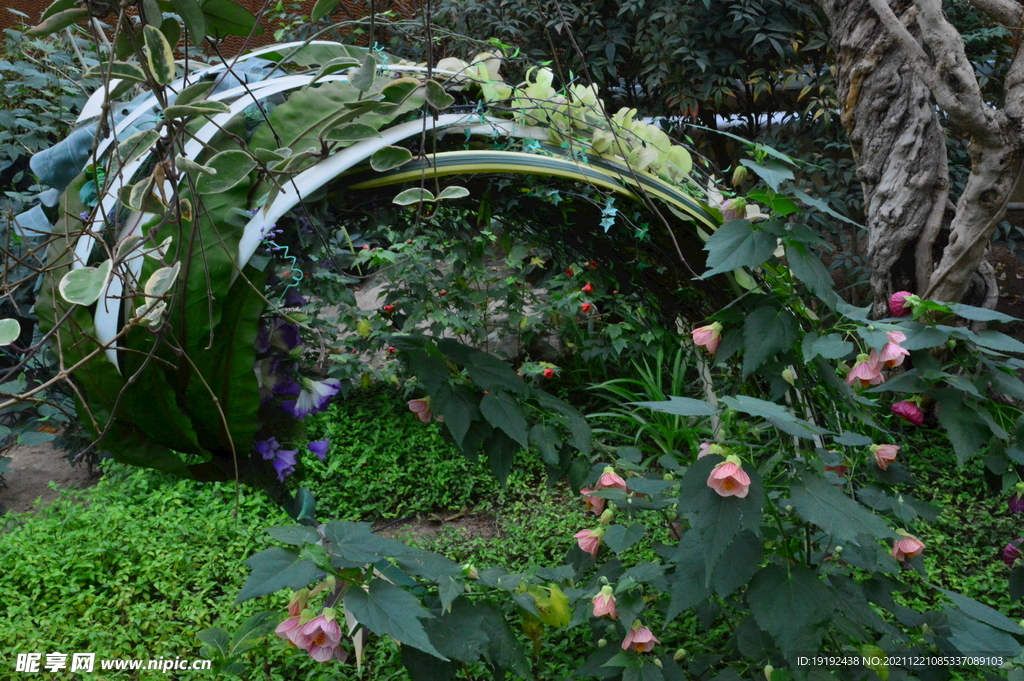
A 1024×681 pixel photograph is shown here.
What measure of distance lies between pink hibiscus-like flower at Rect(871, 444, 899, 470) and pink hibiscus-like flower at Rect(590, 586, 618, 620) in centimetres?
62

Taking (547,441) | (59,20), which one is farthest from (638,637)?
(59,20)

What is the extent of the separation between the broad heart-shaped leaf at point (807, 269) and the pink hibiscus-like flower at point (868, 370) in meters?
0.14

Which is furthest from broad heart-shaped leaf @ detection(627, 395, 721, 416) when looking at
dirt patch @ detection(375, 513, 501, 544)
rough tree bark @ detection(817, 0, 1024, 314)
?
rough tree bark @ detection(817, 0, 1024, 314)

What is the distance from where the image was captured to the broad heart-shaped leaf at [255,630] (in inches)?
46.8

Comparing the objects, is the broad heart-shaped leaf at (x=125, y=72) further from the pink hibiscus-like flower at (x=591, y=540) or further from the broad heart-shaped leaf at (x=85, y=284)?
the pink hibiscus-like flower at (x=591, y=540)

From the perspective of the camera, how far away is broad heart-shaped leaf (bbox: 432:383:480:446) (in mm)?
1292

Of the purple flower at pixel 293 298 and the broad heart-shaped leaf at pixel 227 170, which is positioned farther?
the purple flower at pixel 293 298

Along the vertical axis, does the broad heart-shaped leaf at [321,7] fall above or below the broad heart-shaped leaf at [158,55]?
above

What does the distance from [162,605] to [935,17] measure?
2.93 metres

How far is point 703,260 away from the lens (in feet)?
4.72

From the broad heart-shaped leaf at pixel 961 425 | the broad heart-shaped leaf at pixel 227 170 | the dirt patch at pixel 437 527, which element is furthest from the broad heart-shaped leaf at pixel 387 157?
the dirt patch at pixel 437 527

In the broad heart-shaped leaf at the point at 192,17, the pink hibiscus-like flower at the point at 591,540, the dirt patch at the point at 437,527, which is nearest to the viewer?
the broad heart-shaped leaf at the point at 192,17

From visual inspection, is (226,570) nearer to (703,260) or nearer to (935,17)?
(703,260)

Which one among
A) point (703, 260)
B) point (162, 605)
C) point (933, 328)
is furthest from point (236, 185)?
point (162, 605)
